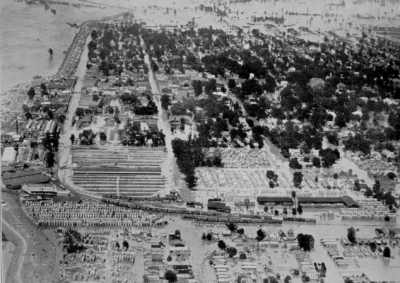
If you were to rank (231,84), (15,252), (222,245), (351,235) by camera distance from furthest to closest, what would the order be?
(231,84) → (351,235) → (222,245) → (15,252)

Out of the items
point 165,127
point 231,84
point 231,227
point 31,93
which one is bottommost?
point 231,227

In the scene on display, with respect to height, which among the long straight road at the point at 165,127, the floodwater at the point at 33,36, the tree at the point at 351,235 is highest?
the floodwater at the point at 33,36

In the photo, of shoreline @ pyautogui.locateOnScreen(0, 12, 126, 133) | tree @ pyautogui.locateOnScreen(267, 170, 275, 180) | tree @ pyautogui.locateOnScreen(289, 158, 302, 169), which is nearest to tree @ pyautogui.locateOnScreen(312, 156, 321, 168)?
tree @ pyautogui.locateOnScreen(289, 158, 302, 169)

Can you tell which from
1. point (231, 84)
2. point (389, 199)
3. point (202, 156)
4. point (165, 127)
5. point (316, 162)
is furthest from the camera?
point (231, 84)

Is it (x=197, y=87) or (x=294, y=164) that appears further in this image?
(x=197, y=87)

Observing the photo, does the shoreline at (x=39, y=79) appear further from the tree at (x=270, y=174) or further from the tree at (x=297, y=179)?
the tree at (x=297, y=179)

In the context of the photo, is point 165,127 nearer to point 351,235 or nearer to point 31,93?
point 31,93

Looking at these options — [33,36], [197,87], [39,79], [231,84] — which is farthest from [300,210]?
[33,36]

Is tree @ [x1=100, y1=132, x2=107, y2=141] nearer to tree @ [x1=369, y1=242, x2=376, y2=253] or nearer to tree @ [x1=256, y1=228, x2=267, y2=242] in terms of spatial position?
tree @ [x1=256, y1=228, x2=267, y2=242]

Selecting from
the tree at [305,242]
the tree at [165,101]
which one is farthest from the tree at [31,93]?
the tree at [305,242]
